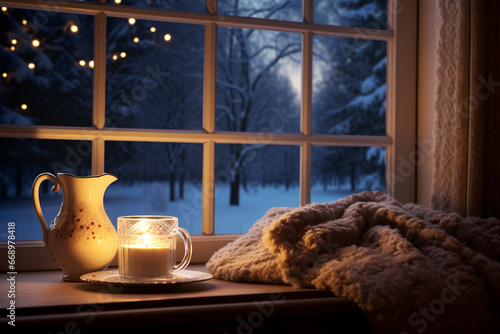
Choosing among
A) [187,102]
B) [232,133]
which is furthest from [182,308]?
[187,102]

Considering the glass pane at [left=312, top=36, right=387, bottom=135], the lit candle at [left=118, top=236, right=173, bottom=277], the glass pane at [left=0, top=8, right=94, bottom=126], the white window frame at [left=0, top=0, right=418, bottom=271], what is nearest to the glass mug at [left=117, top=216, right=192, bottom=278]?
the lit candle at [left=118, top=236, right=173, bottom=277]

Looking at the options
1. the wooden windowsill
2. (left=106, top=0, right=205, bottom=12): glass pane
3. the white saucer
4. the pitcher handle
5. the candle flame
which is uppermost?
(left=106, top=0, right=205, bottom=12): glass pane

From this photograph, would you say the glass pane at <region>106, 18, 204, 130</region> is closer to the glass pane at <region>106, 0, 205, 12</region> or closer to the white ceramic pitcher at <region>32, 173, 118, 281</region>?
the glass pane at <region>106, 0, 205, 12</region>

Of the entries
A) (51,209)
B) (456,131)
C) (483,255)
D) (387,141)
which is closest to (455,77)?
(456,131)

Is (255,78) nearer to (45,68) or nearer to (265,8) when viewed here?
(265,8)

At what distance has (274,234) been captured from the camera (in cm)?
111

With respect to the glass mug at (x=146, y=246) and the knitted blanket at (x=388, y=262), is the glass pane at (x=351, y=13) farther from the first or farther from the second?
the glass mug at (x=146, y=246)

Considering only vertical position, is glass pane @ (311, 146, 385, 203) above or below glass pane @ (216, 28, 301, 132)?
below

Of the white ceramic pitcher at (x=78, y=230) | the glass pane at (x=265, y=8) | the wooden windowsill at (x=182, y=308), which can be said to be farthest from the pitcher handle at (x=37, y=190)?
the glass pane at (x=265, y=8)

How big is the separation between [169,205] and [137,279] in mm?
733

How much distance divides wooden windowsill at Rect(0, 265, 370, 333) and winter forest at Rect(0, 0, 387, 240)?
46 cm

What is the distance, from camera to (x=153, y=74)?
5.67 ft

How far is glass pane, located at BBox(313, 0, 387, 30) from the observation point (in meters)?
1.76

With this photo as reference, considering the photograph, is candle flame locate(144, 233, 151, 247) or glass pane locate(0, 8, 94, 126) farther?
glass pane locate(0, 8, 94, 126)
